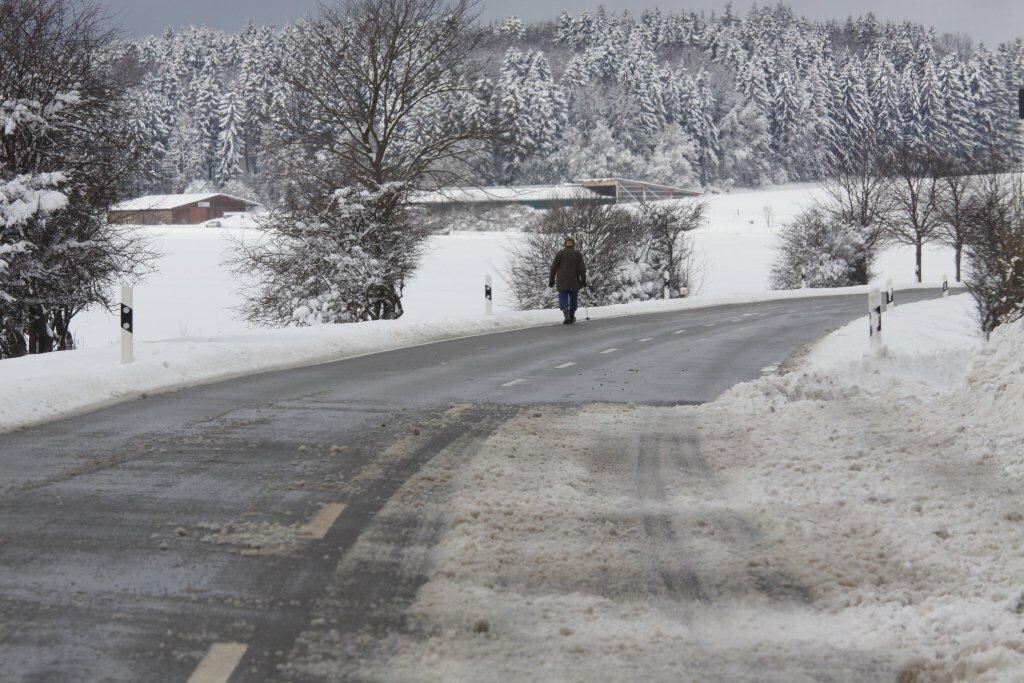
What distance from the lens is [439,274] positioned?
68.9 meters

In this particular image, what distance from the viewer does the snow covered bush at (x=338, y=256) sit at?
2814cm

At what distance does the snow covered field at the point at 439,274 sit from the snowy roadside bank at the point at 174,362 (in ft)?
19.5

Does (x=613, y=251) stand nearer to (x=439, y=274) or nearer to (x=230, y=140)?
(x=439, y=274)

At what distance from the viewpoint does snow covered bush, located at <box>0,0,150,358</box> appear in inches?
733

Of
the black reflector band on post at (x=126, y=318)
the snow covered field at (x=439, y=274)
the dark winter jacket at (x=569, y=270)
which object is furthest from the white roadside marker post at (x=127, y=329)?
the dark winter jacket at (x=569, y=270)

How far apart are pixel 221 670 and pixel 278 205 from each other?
87.9 feet

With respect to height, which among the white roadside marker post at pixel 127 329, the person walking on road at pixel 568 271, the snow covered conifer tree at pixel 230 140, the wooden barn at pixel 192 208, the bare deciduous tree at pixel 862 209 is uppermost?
the snow covered conifer tree at pixel 230 140

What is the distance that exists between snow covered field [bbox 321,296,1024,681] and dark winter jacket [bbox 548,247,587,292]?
16518 mm

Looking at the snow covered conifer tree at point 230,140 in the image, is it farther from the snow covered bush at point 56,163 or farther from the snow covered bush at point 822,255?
the snow covered bush at point 56,163

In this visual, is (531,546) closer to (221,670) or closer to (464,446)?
(221,670)

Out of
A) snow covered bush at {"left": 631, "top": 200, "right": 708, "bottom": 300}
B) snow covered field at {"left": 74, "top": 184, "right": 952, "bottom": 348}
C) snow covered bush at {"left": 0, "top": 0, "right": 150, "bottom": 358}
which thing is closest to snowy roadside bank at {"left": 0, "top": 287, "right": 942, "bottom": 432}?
snow covered bush at {"left": 0, "top": 0, "right": 150, "bottom": 358}

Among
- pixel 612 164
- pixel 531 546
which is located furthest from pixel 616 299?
pixel 612 164

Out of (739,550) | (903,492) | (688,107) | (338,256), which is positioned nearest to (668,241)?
(338,256)

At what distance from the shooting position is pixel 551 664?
394 centimetres
